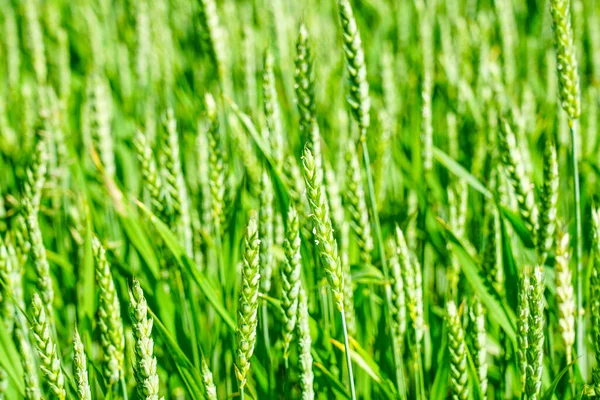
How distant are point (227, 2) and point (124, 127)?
0.84 meters

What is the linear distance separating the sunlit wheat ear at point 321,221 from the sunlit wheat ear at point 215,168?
0.49 meters

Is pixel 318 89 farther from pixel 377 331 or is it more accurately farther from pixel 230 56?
Answer: pixel 377 331

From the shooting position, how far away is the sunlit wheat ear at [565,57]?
4.17 feet

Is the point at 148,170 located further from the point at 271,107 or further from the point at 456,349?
the point at 456,349

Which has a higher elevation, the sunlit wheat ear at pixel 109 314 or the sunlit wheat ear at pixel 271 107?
the sunlit wheat ear at pixel 271 107

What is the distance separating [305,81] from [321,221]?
1.62 feet

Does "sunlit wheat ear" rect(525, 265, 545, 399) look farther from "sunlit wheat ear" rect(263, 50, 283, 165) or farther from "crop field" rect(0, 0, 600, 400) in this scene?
"sunlit wheat ear" rect(263, 50, 283, 165)

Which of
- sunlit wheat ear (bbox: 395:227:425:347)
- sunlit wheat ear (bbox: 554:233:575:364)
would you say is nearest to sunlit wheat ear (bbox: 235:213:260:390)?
sunlit wheat ear (bbox: 395:227:425:347)

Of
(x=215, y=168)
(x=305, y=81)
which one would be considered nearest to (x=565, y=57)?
(x=305, y=81)

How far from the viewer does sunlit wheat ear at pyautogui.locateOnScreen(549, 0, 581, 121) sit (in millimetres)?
1270

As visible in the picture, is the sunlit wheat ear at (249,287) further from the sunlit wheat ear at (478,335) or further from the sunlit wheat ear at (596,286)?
the sunlit wheat ear at (596,286)

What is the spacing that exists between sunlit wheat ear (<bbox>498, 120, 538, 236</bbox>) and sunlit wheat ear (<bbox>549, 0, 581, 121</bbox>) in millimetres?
124

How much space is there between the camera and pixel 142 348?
96 cm

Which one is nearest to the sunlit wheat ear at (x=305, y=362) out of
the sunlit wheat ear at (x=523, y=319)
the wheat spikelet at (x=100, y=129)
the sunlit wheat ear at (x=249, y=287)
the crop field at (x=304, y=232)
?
the crop field at (x=304, y=232)
